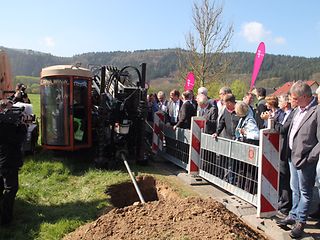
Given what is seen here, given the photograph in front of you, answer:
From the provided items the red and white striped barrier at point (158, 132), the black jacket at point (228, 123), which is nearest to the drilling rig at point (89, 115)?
the red and white striped barrier at point (158, 132)

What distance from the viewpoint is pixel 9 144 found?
5508mm

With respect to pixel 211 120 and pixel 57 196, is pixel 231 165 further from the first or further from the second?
pixel 57 196

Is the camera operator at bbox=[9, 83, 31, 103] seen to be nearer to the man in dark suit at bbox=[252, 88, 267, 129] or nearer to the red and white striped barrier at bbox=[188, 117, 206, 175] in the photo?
the red and white striped barrier at bbox=[188, 117, 206, 175]

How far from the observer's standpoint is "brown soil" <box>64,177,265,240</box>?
3924mm

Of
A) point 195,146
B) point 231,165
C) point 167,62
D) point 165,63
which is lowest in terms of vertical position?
point 231,165

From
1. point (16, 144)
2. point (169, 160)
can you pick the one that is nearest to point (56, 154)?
point (169, 160)

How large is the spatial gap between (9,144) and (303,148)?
13.8 feet

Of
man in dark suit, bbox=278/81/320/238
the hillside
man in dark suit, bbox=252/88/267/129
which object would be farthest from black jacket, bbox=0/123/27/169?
the hillside

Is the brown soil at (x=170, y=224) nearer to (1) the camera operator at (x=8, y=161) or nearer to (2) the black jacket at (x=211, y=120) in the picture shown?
(1) the camera operator at (x=8, y=161)

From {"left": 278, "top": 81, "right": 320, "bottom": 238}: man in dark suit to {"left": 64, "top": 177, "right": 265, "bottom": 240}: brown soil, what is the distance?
1.89ft

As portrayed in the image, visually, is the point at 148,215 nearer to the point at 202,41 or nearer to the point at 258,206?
the point at 258,206

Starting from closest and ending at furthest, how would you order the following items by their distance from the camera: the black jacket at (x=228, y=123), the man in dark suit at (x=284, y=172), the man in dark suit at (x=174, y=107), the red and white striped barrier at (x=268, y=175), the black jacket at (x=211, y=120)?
the red and white striped barrier at (x=268, y=175) → the man in dark suit at (x=284, y=172) → the black jacket at (x=228, y=123) → the black jacket at (x=211, y=120) → the man in dark suit at (x=174, y=107)

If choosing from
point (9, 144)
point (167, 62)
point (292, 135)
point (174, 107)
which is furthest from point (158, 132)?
point (167, 62)

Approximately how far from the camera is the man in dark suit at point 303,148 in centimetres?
448
